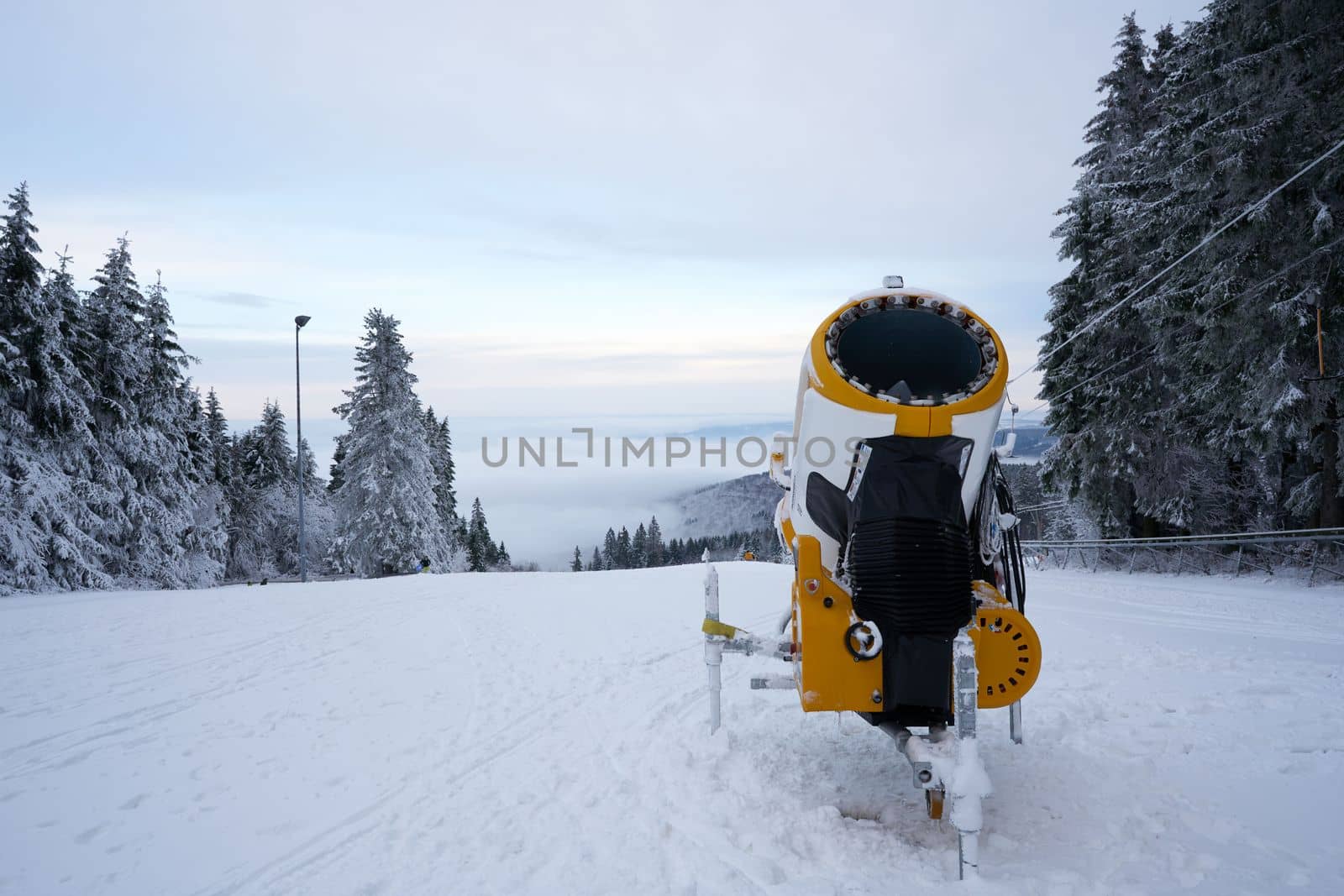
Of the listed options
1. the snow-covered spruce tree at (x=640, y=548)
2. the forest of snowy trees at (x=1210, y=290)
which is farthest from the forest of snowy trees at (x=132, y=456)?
the snow-covered spruce tree at (x=640, y=548)

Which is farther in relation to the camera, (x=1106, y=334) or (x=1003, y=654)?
(x=1106, y=334)

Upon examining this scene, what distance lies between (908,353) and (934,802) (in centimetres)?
239

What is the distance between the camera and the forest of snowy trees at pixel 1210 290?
13.8 m

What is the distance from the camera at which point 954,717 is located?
11.1 feet

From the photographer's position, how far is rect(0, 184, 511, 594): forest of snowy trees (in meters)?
19.8

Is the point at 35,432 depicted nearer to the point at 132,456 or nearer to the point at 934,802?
the point at 132,456

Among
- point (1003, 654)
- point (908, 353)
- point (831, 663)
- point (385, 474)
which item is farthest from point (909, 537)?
point (385, 474)

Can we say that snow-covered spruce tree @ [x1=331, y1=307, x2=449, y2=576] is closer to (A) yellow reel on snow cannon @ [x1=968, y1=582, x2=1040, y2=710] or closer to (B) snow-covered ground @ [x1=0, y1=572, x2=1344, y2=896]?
(B) snow-covered ground @ [x1=0, y1=572, x2=1344, y2=896]

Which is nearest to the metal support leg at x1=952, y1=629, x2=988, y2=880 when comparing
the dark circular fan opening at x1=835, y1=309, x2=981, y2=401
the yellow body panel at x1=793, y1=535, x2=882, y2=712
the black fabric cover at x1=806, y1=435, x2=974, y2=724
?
Answer: the black fabric cover at x1=806, y1=435, x2=974, y2=724

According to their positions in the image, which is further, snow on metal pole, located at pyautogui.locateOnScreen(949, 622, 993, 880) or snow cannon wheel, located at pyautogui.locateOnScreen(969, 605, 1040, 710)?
snow cannon wheel, located at pyautogui.locateOnScreen(969, 605, 1040, 710)

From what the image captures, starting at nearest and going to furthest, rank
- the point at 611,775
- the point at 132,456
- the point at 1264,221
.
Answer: the point at 611,775, the point at 1264,221, the point at 132,456

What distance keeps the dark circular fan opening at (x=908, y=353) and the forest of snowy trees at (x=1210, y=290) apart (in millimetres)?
13808

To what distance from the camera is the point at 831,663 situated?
3.47m

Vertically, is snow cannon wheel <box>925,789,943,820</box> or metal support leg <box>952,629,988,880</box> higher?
metal support leg <box>952,629,988,880</box>
